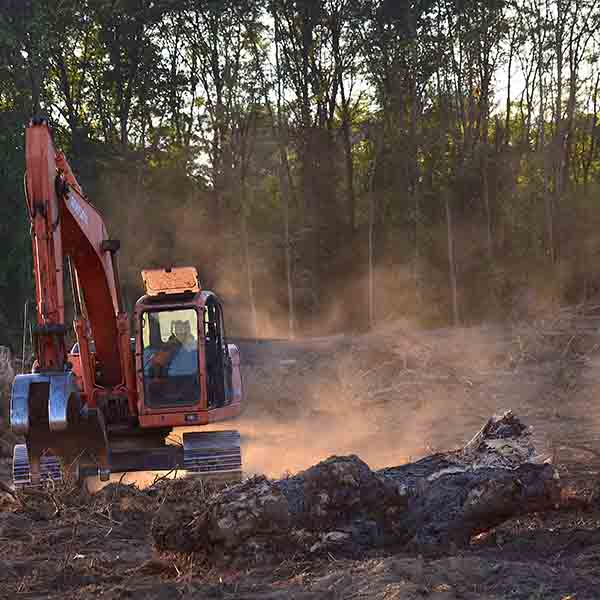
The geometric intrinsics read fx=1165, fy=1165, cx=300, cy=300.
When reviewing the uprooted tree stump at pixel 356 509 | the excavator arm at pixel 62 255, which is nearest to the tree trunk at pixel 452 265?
the excavator arm at pixel 62 255

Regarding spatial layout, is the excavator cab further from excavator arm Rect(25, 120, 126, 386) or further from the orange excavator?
excavator arm Rect(25, 120, 126, 386)

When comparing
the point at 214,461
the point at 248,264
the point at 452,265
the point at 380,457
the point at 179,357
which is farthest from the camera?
the point at 452,265

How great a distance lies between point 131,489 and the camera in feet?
37.4

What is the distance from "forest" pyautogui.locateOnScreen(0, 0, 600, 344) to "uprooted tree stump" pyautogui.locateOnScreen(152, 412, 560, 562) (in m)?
25.3

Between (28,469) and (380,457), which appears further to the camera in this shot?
(380,457)

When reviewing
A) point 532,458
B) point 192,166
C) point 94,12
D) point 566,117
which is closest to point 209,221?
point 192,166

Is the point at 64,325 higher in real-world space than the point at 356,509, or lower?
higher

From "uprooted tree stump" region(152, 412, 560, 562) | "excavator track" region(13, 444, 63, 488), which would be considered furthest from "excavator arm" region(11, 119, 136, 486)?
"uprooted tree stump" region(152, 412, 560, 562)

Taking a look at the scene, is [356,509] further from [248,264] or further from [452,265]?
[452,265]

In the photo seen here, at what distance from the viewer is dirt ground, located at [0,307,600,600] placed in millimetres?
6789

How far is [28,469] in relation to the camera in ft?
38.4

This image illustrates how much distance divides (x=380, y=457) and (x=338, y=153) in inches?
927

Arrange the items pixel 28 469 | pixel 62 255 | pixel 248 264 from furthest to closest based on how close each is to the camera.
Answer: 1. pixel 248 264
2. pixel 28 469
3. pixel 62 255

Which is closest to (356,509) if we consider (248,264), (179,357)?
(179,357)
